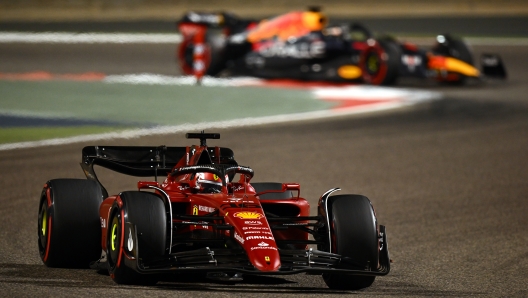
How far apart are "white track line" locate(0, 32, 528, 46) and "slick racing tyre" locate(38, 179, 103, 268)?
834 inches

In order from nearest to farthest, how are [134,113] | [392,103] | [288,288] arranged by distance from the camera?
[288,288], [134,113], [392,103]

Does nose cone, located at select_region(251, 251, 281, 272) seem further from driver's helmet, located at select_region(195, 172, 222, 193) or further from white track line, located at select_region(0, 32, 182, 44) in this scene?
white track line, located at select_region(0, 32, 182, 44)

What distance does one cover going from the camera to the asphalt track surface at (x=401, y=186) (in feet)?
23.0

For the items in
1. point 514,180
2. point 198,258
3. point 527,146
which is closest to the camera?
point 198,258

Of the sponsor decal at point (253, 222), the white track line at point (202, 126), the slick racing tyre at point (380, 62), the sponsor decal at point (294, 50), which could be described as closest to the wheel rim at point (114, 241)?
the sponsor decal at point (253, 222)

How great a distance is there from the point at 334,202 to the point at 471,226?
2988 mm

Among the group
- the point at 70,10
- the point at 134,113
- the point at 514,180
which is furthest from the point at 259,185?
the point at 70,10

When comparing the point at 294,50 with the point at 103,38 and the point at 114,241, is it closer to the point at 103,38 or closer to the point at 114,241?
the point at 103,38

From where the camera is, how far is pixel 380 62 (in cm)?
2041

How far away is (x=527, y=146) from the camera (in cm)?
1492

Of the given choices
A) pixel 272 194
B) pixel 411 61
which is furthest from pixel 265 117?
pixel 272 194

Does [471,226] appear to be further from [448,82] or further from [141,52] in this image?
[141,52]

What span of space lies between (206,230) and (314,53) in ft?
46.7

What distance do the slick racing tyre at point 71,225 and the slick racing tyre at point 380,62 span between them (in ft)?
43.9
